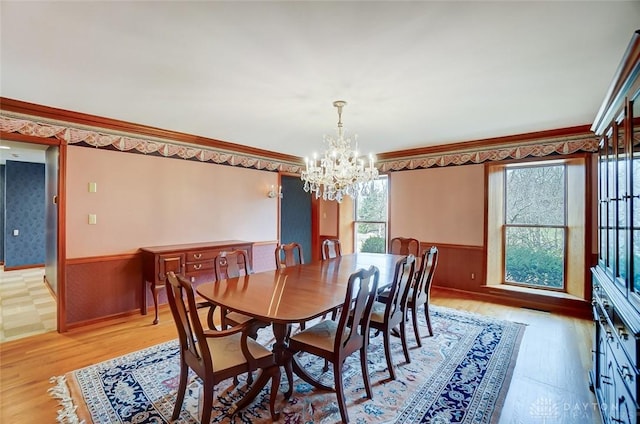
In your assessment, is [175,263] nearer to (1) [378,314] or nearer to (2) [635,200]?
(1) [378,314]

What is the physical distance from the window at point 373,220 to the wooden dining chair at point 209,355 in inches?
165

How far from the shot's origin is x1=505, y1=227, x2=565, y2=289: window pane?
4164 millimetres

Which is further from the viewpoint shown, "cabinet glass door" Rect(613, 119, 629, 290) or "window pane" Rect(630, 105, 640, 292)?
"cabinet glass door" Rect(613, 119, 629, 290)

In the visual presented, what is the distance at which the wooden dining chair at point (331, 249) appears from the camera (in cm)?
397

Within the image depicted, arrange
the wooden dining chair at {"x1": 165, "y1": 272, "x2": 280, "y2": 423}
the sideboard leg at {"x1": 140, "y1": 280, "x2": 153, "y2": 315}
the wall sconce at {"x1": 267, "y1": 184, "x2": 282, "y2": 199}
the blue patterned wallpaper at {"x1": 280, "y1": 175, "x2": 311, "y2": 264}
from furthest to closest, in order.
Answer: the blue patterned wallpaper at {"x1": 280, "y1": 175, "x2": 311, "y2": 264}
the wall sconce at {"x1": 267, "y1": 184, "x2": 282, "y2": 199}
the sideboard leg at {"x1": 140, "y1": 280, "x2": 153, "y2": 315}
the wooden dining chair at {"x1": 165, "y1": 272, "x2": 280, "y2": 423}

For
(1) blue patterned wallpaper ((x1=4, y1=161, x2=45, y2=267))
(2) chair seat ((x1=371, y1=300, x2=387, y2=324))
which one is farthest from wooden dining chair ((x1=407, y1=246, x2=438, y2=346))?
(1) blue patterned wallpaper ((x1=4, y1=161, x2=45, y2=267))

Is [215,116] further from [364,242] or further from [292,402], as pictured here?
[364,242]

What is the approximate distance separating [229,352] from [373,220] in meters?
4.48

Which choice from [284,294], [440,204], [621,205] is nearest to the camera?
[621,205]

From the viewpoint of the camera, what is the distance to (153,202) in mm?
3961

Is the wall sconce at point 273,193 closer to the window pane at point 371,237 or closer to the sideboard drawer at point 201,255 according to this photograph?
the sideboard drawer at point 201,255

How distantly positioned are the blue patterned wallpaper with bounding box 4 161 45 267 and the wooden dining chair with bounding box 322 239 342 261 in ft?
22.0

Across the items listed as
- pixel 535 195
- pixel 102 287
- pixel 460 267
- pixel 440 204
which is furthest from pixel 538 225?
pixel 102 287

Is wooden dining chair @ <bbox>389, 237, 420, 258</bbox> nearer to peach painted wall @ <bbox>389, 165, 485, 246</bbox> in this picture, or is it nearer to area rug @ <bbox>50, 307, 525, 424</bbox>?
peach painted wall @ <bbox>389, 165, 485, 246</bbox>
